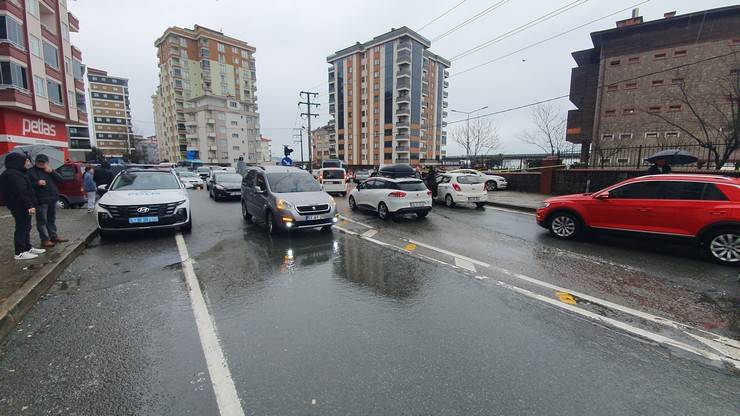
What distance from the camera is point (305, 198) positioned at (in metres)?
8.17

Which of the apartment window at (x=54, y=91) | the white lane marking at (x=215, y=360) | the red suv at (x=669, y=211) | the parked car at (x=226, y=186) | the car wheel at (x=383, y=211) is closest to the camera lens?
the white lane marking at (x=215, y=360)

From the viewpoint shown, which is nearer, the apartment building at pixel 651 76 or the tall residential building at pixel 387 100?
the apartment building at pixel 651 76

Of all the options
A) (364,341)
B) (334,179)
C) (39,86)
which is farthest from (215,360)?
(39,86)

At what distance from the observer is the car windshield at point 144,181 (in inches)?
324

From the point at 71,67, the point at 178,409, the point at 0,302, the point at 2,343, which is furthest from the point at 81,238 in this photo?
the point at 71,67

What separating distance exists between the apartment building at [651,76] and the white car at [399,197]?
87.8 feet

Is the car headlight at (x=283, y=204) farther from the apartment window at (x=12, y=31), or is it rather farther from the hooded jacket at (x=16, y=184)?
the apartment window at (x=12, y=31)

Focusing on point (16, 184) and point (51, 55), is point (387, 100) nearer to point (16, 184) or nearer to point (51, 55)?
point (51, 55)

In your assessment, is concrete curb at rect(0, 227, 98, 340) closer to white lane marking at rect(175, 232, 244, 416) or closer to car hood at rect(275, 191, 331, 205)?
white lane marking at rect(175, 232, 244, 416)

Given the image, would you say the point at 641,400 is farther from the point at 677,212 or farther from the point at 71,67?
the point at 71,67

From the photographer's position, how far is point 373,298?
437cm

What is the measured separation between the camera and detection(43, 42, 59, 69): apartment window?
80.5ft

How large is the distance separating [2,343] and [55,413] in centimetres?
175

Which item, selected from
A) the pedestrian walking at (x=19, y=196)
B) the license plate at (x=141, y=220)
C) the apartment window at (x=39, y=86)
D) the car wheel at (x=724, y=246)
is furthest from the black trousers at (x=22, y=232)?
the apartment window at (x=39, y=86)
